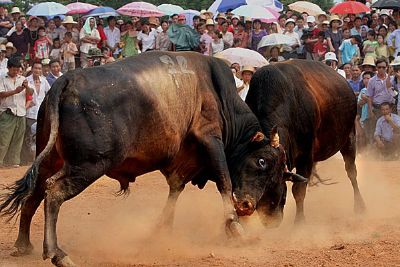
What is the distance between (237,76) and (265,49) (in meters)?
3.42

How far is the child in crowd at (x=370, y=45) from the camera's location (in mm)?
16625

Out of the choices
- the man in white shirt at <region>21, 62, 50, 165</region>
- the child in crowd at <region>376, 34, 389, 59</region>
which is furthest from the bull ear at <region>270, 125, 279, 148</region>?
the child in crowd at <region>376, 34, 389, 59</region>

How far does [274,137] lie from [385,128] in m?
6.60

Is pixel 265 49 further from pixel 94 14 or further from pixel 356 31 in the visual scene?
pixel 94 14

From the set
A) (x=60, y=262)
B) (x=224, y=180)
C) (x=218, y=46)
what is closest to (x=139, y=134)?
(x=224, y=180)

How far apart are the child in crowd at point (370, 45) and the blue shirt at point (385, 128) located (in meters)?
2.73

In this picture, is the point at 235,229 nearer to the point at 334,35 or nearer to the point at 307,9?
the point at 334,35

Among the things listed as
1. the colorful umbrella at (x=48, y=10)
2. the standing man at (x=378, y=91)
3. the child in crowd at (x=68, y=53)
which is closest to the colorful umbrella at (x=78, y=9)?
the colorful umbrella at (x=48, y=10)

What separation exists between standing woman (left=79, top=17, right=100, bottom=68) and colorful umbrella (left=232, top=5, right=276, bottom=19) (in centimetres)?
304

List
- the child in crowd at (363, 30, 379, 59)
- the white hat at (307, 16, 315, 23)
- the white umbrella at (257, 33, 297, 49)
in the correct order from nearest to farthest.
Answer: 1. the white umbrella at (257, 33, 297, 49)
2. the child in crowd at (363, 30, 379, 59)
3. the white hat at (307, 16, 315, 23)

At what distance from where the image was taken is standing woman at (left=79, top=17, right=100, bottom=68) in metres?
17.2

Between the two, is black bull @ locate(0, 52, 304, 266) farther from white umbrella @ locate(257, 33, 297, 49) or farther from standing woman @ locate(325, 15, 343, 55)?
standing woman @ locate(325, 15, 343, 55)

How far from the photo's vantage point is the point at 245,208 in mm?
7750

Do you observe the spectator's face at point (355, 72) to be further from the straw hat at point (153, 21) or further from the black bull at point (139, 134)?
the black bull at point (139, 134)
